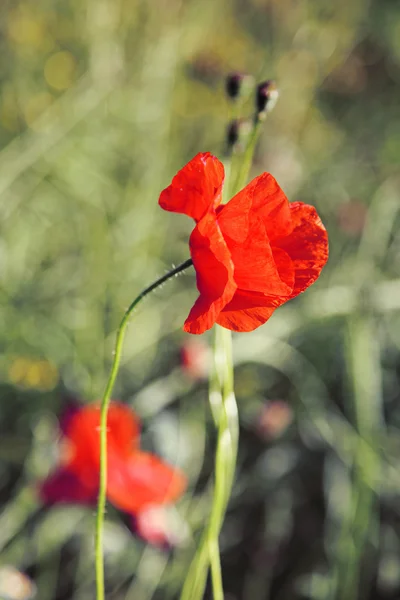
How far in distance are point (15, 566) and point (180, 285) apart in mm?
870

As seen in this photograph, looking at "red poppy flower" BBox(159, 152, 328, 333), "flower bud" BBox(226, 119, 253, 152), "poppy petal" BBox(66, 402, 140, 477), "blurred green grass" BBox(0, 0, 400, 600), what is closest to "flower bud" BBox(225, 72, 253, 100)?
"flower bud" BBox(226, 119, 253, 152)

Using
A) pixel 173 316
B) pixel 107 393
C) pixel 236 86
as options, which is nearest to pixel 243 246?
pixel 107 393

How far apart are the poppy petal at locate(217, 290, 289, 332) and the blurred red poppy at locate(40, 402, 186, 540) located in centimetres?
46

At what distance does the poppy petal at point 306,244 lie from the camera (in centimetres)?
54

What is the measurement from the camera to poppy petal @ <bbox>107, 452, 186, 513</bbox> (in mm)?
954

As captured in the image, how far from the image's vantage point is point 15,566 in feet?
3.72

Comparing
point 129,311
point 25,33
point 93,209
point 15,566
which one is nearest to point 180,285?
point 93,209

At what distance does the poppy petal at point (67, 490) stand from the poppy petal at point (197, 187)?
0.55m

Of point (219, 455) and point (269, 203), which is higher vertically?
point (269, 203)

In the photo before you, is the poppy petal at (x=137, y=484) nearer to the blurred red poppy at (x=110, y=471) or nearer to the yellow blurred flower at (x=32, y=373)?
the blurred red poppy at (x=110, y=471)

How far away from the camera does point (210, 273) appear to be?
53cm

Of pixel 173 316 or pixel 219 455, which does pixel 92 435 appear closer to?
pixel 219 455

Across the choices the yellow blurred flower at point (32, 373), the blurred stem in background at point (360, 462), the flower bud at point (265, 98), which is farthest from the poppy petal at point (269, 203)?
the yellow blurred flower at point (32, 373)

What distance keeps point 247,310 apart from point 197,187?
0.11m
